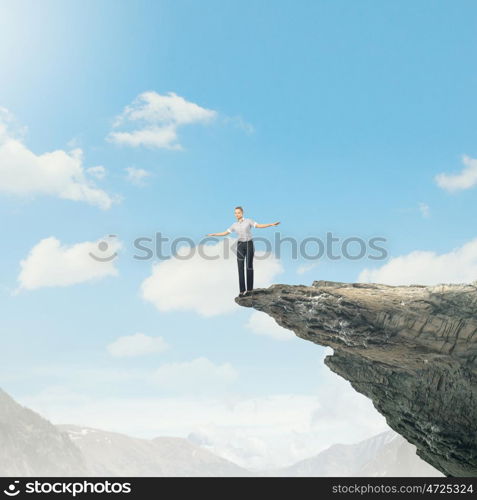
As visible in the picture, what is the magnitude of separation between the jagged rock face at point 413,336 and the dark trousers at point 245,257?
112cm

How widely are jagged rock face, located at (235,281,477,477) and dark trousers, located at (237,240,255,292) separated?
1123 millimetres

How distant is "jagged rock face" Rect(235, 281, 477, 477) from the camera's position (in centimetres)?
2747

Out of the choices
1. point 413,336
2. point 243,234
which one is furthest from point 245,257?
point 413,336

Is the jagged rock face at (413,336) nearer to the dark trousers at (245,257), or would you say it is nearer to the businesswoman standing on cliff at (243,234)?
the dark trousers at (245,257)

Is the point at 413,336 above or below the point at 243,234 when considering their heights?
below

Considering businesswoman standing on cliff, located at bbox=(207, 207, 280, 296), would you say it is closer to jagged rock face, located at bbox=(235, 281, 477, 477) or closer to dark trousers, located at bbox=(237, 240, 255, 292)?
dark trousers, located at bbox=(237, 240, 255, 292)

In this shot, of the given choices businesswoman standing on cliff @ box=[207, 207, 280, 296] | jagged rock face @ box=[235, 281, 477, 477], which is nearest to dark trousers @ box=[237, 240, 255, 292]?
businesswoman standing on cliff @ box=[207, 207, 280, 296]

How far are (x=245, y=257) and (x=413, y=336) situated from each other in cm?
963

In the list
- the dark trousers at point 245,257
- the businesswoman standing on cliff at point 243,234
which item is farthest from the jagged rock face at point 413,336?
the businesswoman standing on cliff at point 243,234

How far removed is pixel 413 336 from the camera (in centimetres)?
2769

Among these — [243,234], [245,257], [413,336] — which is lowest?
[413,336]

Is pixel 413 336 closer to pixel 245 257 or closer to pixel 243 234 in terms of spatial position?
pixel 245 257
